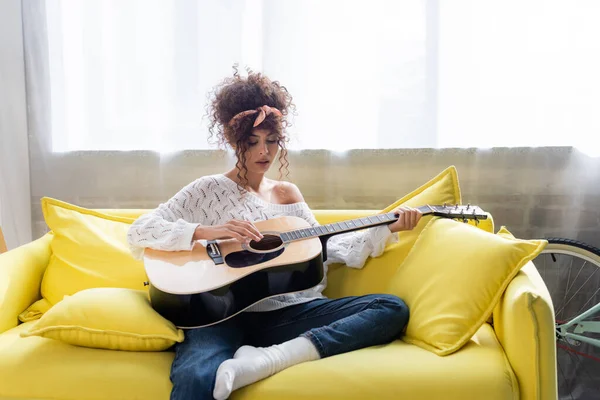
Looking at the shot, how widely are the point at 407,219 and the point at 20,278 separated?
1239 millimetres

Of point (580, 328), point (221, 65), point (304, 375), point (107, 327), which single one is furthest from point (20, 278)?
point (580, 328)

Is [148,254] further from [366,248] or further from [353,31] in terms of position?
[353,31]

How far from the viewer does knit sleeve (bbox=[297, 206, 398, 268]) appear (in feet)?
5.79

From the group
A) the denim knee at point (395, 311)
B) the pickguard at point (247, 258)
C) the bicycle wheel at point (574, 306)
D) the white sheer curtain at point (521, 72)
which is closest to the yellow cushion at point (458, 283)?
the denim knee at point (395, 311)

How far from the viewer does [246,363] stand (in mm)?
1336

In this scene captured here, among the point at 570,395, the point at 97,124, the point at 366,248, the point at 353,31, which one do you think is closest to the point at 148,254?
the point at 366,248

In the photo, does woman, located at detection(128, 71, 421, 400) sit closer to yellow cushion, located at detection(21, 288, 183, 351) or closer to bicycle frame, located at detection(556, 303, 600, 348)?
yellow cushion, located at detection(21, 288, 183, 351)

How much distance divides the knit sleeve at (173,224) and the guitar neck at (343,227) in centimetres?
28

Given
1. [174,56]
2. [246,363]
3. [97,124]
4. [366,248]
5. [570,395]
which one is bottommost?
[570,395]

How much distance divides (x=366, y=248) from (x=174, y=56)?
1.22 m

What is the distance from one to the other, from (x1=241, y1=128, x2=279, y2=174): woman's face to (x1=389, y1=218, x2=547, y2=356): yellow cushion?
578mm

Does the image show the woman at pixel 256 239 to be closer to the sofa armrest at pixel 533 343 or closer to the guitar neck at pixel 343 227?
the guitar neck at pixel 343 227

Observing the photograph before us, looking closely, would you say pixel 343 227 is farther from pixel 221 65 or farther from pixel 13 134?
pixel 13 134

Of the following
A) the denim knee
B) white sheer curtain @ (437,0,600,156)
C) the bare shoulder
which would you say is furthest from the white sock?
white sheer curtain @ (437,0,600,156)
